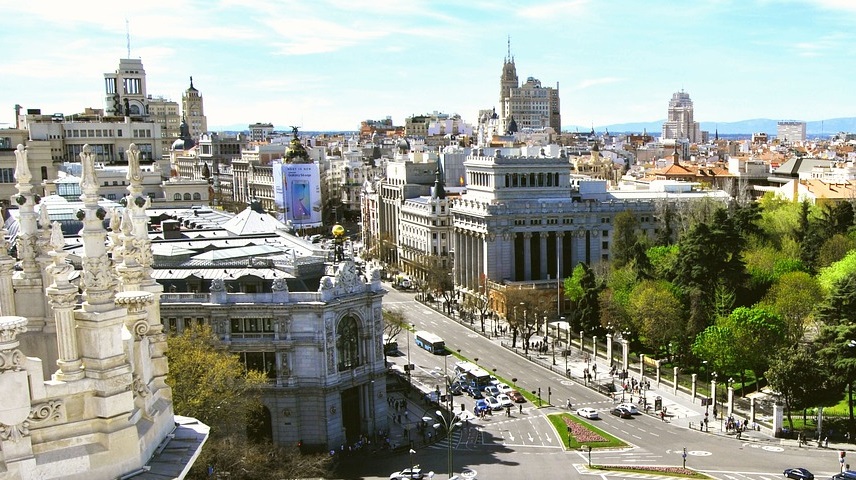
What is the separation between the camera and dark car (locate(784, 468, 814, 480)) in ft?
167

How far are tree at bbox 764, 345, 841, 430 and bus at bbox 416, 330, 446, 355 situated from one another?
3514 cm

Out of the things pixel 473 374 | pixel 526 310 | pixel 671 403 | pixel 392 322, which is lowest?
pixel 671 403

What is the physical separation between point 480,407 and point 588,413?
28.1ft

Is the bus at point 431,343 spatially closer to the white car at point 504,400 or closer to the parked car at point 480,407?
the white car at point 504,400

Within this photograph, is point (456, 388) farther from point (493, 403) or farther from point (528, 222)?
point (528, 222)

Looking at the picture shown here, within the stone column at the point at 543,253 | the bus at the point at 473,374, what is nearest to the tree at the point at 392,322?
the bus at the point at 473,374

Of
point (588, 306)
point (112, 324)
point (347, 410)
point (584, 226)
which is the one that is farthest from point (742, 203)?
point (112, 324)

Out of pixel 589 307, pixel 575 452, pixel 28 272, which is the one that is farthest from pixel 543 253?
pixel 28 272

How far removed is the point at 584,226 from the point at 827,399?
5722 cm

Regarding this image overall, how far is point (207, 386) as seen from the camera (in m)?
43.9

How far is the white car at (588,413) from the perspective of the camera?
216ft

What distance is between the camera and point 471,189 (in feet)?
398

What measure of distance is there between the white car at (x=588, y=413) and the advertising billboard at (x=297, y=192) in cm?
9889

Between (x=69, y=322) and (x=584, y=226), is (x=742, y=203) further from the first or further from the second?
(x=69, y=322)
